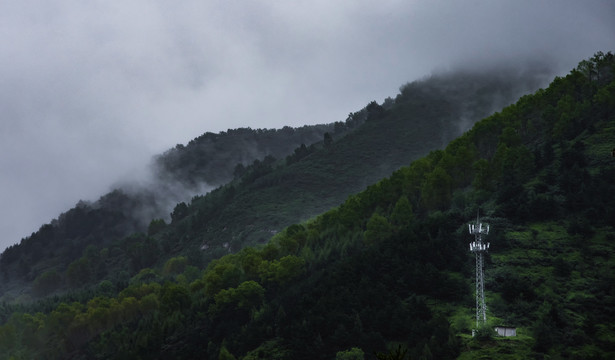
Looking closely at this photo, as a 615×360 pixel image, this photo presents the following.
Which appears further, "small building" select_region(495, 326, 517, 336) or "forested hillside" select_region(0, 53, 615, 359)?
"forested hillside" select_region(0, 53, 615, 359)

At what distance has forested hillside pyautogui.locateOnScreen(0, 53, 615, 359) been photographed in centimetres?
6562

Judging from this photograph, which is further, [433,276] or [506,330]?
[433,276]

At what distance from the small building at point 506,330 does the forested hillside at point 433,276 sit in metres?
1.62

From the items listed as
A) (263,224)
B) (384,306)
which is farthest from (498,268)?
(263,224)

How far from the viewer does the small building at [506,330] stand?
62.0 metres

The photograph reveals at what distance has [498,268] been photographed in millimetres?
74625

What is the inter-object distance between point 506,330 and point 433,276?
48.6 ft

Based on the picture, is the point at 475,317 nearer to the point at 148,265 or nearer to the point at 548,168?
the point at 548,168

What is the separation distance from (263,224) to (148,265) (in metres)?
40.3

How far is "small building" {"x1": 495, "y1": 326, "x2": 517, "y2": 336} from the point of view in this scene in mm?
62031

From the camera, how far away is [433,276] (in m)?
76.2

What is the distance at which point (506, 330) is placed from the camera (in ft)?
205

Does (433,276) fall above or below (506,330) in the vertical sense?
above

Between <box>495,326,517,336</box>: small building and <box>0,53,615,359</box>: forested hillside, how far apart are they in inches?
64.0
